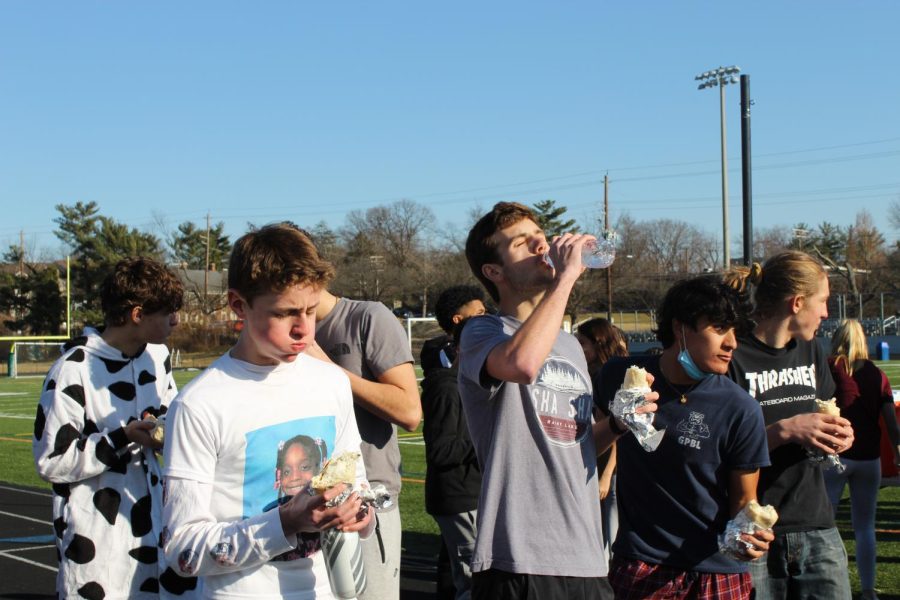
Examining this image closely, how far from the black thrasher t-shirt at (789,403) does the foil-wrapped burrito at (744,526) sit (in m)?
0.66

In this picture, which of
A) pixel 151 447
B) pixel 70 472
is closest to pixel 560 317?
pixel 151 447

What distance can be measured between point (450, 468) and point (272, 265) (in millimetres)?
3582

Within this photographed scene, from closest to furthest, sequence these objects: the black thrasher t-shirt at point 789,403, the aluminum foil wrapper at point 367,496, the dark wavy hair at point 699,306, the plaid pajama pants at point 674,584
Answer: the aluminum foil wrapper at point 367,496
the plaid pajama pants at point 674,584
the dark wavy hair at point 699,306
the black thrasher t-shirt at point 789,403

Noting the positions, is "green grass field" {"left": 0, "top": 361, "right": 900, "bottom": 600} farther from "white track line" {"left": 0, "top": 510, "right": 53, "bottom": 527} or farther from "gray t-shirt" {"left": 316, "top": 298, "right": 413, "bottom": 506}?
"gray t-shirt" {"left": 316, "top": 298, "right": 413, "bottom": 506}

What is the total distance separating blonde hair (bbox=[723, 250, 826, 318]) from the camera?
4414 mm

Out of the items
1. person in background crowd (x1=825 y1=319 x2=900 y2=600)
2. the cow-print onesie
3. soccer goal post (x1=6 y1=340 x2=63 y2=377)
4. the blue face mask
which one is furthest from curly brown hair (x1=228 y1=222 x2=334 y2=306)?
soccer goal post (x1=6 y1=340 x2=63 y2=377)

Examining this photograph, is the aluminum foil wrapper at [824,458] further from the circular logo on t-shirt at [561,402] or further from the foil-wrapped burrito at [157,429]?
the foil-wrapped burrito at [157,429]

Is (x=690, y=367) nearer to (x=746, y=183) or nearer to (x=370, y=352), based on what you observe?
(x=370, y=352)

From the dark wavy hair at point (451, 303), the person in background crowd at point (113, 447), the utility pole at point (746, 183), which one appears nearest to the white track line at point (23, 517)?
the dark wavy hair at point (451, 303)

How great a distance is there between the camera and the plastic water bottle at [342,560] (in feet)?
8.38

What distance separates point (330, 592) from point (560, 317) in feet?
3.57

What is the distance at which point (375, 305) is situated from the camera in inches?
167

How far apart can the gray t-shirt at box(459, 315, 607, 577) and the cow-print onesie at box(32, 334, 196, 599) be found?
1271 millimetres

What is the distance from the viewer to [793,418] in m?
4.02
